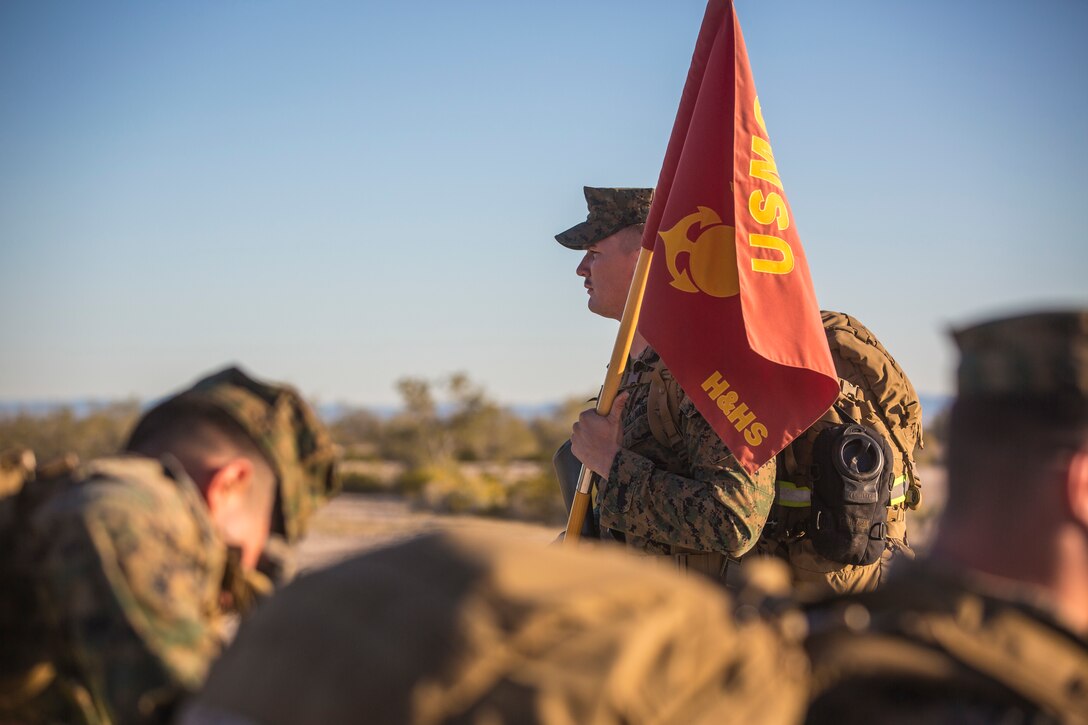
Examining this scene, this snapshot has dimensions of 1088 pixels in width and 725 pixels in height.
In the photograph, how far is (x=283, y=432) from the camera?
2.56 meters

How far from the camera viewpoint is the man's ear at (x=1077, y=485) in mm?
1873

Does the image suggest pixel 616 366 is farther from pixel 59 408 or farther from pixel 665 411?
pixel 59 408

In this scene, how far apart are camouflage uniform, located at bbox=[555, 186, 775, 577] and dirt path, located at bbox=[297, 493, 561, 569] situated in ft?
31.4

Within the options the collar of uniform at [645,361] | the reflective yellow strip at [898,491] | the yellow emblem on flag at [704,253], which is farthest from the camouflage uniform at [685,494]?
the reflective yellow strip at [898,491]

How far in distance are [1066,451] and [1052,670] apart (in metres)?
0.40

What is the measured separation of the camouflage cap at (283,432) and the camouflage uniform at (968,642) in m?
1.33

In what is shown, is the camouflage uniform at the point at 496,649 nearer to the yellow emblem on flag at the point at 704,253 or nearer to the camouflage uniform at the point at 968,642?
the camouflage uniform at the point at 968,642

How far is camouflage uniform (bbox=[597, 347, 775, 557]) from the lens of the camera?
383 centimetres

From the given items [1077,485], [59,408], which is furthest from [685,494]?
[59,408]

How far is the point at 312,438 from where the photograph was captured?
2637 millimetres

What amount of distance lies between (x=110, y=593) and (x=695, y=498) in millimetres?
2316

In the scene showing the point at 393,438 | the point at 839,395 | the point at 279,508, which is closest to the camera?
the point at 279,508

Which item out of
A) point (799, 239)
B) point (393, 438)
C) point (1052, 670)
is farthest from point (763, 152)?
point (393, 438)

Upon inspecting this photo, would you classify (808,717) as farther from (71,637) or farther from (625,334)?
(625,334)
